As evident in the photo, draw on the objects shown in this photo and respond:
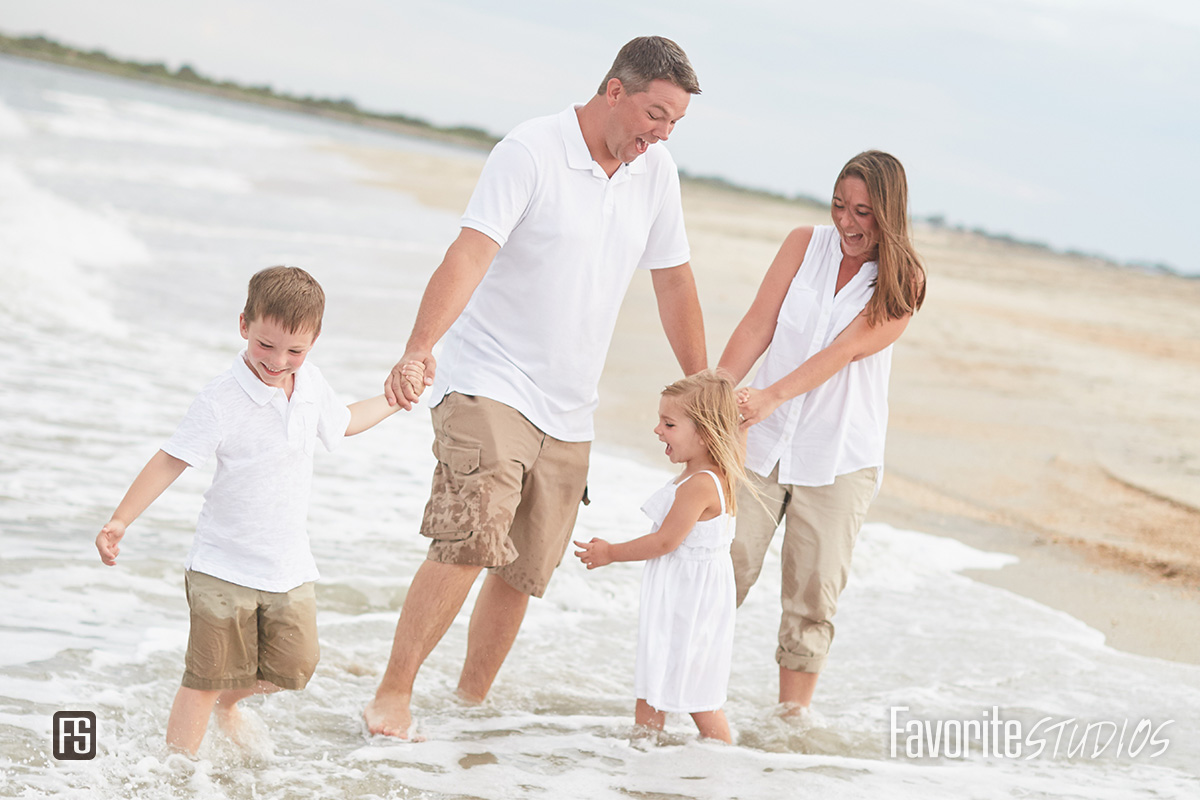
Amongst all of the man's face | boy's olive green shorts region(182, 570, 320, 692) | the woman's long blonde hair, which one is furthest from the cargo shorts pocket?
the woman's long blonde hair

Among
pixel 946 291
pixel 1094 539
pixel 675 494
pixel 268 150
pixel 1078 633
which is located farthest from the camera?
pixel 268 150

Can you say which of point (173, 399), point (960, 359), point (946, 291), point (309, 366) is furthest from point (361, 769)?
point (946, 291)

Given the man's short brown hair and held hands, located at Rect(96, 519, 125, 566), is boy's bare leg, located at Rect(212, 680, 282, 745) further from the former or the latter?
the man's short brown hair

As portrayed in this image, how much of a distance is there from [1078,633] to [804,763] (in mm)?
2151

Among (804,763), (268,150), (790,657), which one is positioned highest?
(268,150)

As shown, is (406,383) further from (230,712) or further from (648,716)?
(648,716)

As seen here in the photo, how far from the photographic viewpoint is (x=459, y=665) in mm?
4445

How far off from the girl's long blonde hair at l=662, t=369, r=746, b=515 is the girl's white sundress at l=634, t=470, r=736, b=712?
7 centimetres

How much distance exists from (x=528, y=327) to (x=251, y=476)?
1.06 m

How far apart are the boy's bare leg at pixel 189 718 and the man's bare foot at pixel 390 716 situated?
539mm

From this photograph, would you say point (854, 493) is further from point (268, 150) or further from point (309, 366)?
point (268, 150)

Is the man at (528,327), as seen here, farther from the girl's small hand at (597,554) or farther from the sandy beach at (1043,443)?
the sandy beach at (1043,443)

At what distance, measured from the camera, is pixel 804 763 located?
3.82 meters

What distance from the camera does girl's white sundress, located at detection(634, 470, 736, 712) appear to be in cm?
366
